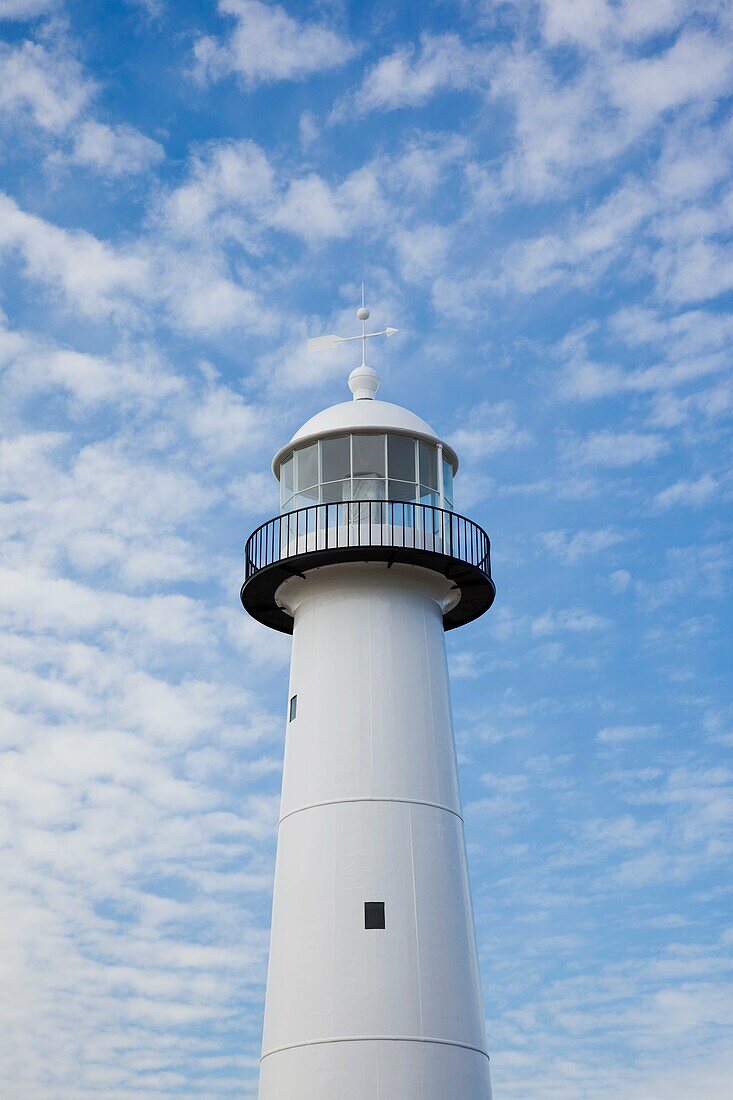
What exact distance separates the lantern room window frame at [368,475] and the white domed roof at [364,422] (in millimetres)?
111

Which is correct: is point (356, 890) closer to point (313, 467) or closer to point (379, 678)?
point (379, 678)

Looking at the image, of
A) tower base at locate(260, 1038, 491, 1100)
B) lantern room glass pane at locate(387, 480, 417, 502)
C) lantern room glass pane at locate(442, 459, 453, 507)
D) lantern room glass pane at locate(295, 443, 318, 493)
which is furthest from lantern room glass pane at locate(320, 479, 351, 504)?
tower base at locate(260, 1038, 491, 1100)

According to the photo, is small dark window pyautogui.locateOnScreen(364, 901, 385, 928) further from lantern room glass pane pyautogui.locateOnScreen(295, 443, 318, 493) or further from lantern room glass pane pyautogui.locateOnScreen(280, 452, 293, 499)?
lantern room glass pane pyautogui.locateOnScreen(280, 452, 293, 499)

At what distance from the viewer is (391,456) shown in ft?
76.5

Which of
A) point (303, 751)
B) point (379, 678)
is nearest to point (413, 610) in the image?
point (379, 678)

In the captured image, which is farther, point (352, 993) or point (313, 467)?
point (313, 467)

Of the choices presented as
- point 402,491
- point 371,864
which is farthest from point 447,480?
point 371,864

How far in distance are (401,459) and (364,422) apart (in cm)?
87

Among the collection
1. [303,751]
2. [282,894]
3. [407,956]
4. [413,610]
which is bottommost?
[407,956]

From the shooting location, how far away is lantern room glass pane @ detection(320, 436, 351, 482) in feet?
76.4

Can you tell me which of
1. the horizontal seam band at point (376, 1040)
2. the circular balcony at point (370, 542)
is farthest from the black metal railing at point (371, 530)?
the horizontal seam band at point (376, 1040)

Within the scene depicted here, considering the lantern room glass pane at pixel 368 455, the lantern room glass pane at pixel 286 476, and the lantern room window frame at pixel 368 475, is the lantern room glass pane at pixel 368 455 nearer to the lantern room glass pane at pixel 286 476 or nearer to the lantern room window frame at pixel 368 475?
the lantern room window frame at pixel 368 475

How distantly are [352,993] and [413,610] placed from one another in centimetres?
616

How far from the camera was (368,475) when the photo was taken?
76.4ft
